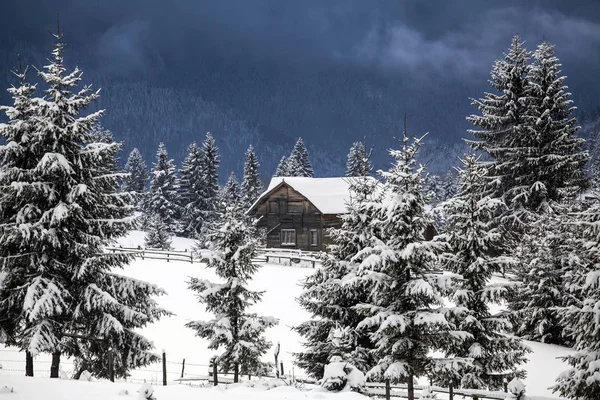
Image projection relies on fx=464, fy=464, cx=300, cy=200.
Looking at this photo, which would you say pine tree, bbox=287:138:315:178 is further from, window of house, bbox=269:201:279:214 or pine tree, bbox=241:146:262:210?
window of house, bbox=269:201:279:214

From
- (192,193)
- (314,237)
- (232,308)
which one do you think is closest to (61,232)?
(232,308)

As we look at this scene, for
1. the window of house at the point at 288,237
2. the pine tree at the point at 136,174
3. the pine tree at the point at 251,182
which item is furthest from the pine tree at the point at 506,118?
the pine tree at the point at 136,174

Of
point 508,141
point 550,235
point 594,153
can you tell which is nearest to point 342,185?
point 508,141

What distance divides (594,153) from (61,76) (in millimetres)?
178690

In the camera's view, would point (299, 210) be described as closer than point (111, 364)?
No

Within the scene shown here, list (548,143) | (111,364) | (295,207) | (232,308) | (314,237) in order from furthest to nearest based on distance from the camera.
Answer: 1. (295,207)
2. (314,237)
3. (548,143)
4. (232,308)
5. (111,364)

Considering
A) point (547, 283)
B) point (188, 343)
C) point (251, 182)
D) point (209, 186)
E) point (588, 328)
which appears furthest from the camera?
point (251, 182)

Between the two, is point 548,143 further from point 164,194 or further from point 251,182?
point 164,194

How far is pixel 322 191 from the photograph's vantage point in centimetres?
4619

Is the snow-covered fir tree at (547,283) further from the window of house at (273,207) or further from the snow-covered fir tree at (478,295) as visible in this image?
the window of house at (273,207)

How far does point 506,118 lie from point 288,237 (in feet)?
73.5

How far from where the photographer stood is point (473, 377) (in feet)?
47.0

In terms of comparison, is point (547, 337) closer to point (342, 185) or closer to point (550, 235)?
point (550, 235)

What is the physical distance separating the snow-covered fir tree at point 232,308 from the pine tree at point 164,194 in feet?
167
